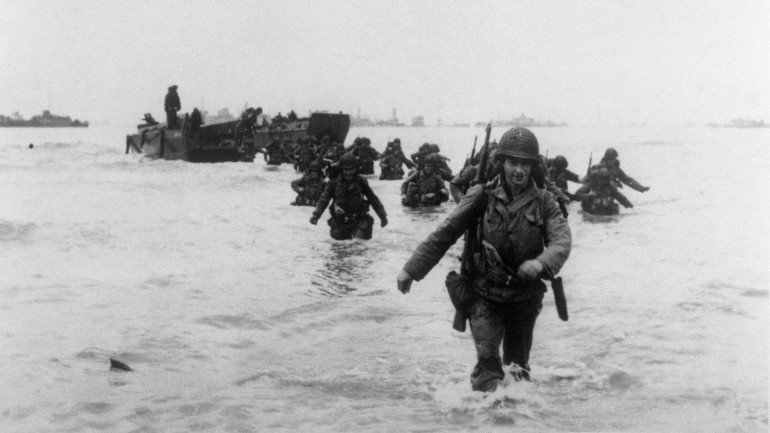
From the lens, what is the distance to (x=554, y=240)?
486 centimetres

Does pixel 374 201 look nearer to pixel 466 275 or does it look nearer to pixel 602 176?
pixel 466 275

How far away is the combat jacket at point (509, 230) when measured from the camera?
494 cm

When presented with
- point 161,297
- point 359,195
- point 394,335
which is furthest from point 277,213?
point 394,335

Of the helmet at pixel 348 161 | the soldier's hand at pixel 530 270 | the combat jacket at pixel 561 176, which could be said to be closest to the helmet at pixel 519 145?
the soldier's hand at pixel 530 270

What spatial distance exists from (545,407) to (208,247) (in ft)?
28.4

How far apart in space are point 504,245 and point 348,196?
24.5 feet

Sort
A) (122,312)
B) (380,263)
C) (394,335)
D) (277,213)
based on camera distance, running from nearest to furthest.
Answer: (394,335)
(122,312)
(380,263)
(277,213)

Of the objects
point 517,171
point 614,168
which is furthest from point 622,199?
point 517,171

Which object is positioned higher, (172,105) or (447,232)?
(172,105)

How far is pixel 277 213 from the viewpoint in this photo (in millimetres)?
18062

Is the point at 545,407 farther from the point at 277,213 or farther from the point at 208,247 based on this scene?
the point at 277,213

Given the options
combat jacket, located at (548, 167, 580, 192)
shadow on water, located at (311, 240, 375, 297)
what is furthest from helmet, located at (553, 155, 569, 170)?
shadow on water, located at (311, 240, 375, 297)

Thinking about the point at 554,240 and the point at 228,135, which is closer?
the point at 554,240

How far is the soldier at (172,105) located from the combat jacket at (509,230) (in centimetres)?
3246
